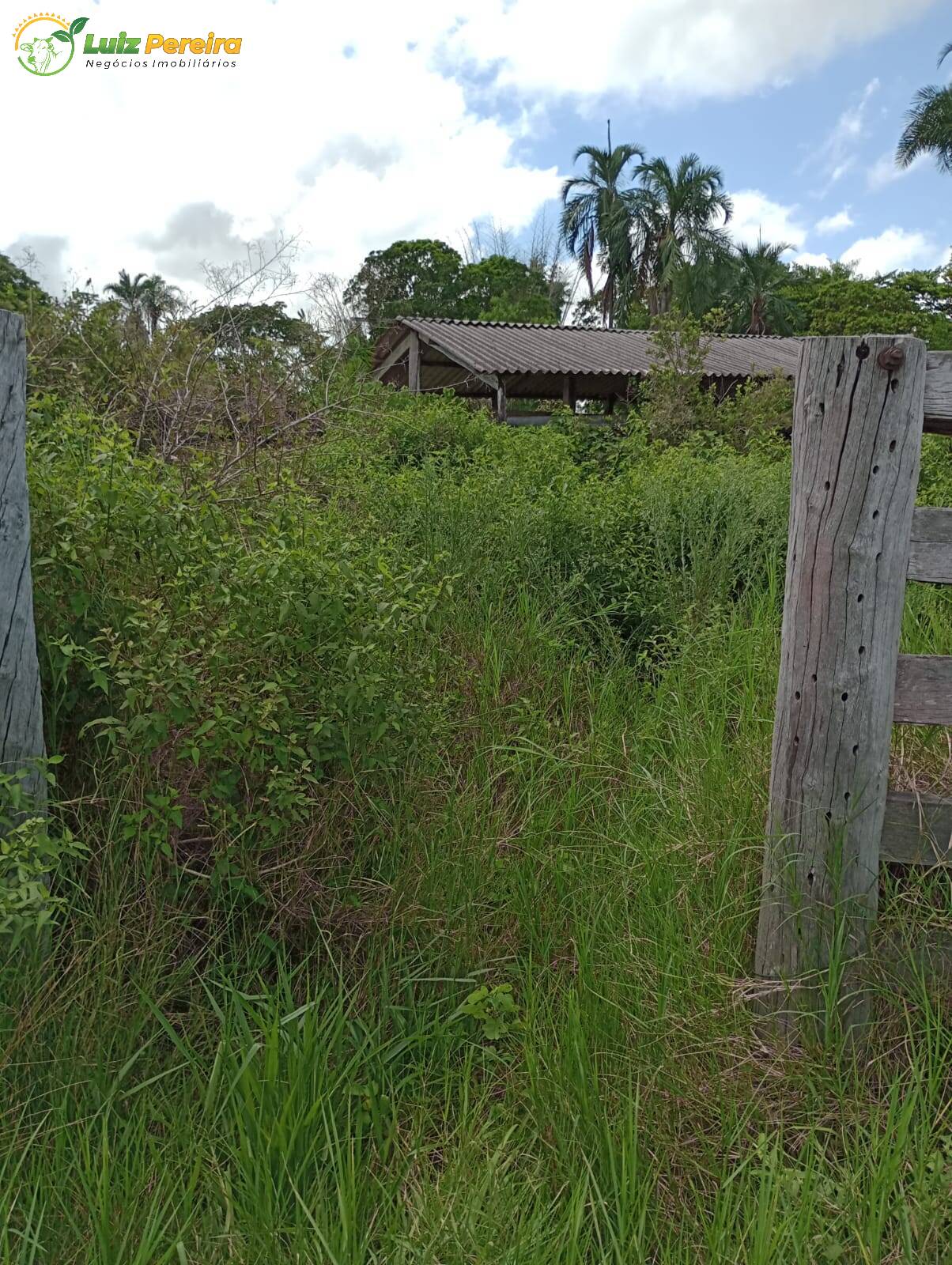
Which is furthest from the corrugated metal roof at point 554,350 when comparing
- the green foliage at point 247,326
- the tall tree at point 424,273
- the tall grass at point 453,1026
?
the tall tree at point 424,273

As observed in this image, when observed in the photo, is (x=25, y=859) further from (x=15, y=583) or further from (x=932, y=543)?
(x=932, y=543)

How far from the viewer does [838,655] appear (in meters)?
2.46

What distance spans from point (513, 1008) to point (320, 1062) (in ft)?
1.91

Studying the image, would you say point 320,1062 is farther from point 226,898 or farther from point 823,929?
point 823,929

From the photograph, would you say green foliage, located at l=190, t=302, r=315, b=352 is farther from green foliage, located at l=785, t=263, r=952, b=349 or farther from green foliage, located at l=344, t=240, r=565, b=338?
green foliage, located at l=344, t=240, r=565, b=338

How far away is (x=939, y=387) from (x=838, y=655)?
71 centimetres

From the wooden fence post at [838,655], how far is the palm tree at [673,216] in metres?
45.2

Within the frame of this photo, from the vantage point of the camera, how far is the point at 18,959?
2.53 meters

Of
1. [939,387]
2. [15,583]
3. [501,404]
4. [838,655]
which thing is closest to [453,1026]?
[838,655]

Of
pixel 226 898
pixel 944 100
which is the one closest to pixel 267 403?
pixel 226 898

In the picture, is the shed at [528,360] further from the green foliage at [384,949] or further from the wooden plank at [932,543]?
the wooden plank at [932,543]

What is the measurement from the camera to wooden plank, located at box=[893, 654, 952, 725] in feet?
8.07

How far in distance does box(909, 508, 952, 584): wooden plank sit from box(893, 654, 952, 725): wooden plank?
0.71 ft

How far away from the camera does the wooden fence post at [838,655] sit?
240cm
